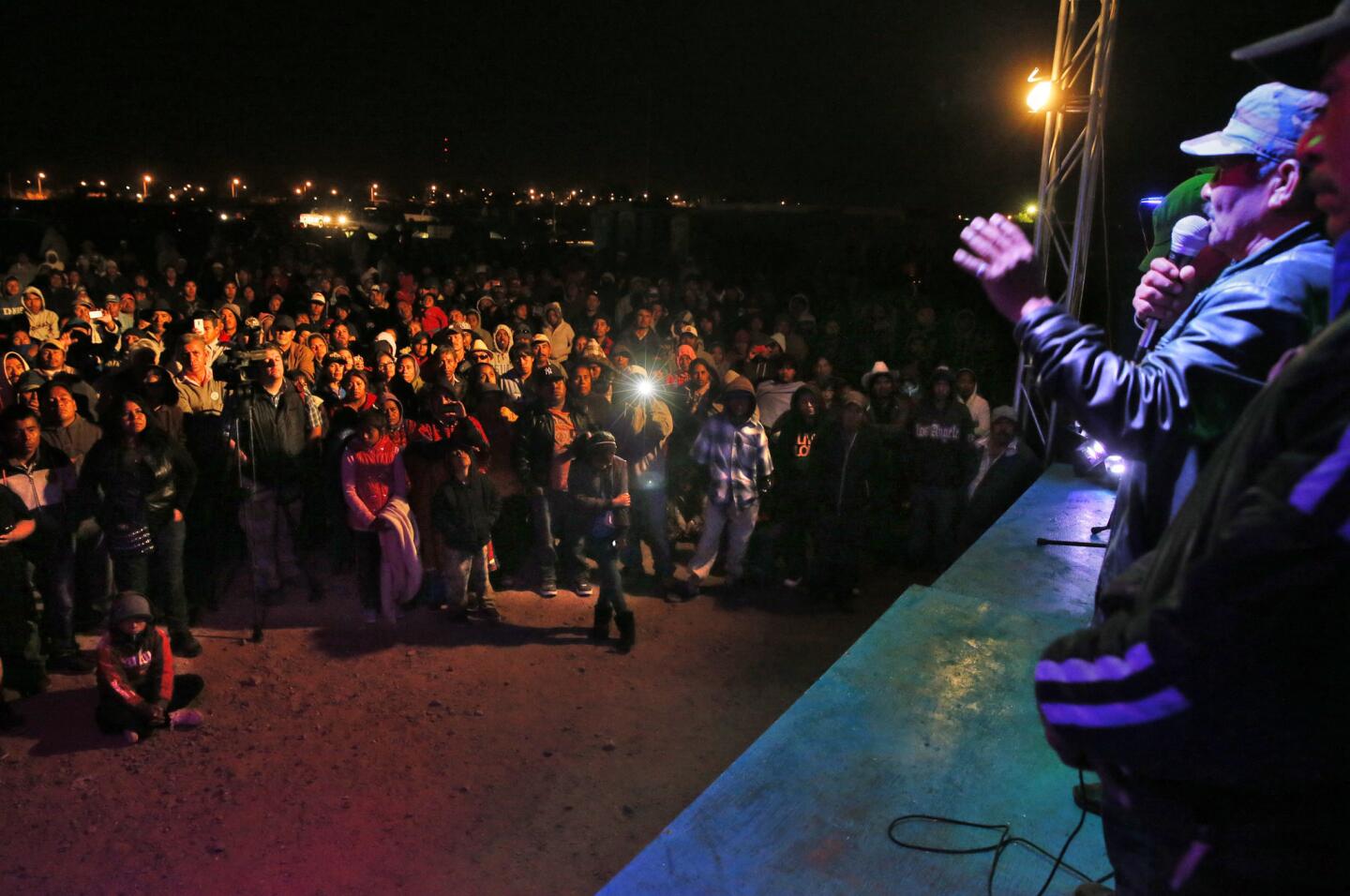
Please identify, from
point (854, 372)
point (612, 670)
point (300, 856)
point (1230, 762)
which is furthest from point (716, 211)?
point (1230, 762)

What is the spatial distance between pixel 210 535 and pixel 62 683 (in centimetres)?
135

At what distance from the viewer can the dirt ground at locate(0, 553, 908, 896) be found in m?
3.66

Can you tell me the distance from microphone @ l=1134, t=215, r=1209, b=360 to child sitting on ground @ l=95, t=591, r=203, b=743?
189 inches

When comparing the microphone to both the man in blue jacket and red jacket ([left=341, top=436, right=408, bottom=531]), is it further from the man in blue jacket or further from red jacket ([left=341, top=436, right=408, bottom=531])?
red jacket ([left=341, top=436, right=408, bottom=531])

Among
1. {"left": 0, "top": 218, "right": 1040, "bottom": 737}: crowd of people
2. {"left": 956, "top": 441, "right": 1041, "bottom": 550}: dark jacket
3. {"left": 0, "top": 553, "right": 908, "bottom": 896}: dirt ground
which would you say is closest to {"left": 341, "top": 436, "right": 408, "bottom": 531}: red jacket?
{"left": 0, "top": 218, "right": 1040, "bottom": 737}: crowd of people

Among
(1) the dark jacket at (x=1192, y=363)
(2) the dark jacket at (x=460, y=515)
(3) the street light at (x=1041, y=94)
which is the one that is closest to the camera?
(1) the dark jacket at (x=1192, y=363)

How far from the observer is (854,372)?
10.8m

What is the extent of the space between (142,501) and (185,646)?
972 mm

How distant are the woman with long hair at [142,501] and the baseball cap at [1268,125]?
5.59 m

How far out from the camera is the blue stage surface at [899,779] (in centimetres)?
248

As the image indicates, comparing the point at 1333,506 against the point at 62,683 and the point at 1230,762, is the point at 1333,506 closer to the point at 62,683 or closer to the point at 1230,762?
the point at 1230,762

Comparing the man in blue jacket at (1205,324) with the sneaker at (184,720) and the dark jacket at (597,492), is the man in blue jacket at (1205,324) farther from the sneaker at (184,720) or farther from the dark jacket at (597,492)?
the sneaker at (184,720)

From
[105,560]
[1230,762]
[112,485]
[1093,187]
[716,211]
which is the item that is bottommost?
[105,560]

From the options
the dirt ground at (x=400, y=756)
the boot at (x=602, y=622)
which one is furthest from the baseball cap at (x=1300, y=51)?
the boot at (x=602, y=622)
